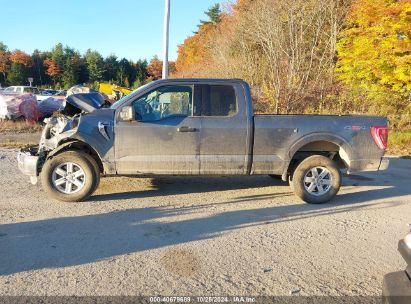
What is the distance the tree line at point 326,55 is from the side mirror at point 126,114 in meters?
9.99

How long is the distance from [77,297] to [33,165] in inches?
129

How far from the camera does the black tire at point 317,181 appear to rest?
6.13 m

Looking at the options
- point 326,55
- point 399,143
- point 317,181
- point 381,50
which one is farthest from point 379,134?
point 326,55

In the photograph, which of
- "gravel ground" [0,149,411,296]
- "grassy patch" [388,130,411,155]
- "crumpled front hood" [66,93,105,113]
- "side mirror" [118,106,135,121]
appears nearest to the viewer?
"gravel ground" [0,149,411,296]

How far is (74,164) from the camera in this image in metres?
5.80

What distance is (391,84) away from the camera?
1495cm

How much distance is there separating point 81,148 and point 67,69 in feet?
261

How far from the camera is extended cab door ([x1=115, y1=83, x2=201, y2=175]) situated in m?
5.84

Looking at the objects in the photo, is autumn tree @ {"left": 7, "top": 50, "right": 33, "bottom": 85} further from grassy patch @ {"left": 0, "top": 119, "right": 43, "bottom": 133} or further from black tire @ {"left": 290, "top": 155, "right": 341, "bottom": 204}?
black tire @ {"left": 290, "top": 155, "right": 341, "bottom": 204}

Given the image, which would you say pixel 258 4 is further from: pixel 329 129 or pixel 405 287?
pixel 405 287

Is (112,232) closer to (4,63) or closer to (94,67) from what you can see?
(94,67)

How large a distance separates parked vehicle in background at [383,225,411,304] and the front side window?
3973 mm

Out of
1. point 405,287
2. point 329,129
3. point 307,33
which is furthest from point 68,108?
point 307,33

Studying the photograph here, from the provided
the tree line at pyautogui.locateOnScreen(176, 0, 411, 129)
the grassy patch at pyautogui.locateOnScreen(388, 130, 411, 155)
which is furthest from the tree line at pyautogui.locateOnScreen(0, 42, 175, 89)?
the grassy patch at pyautogui.locateOnScreen(388, 130, 411, 155)
